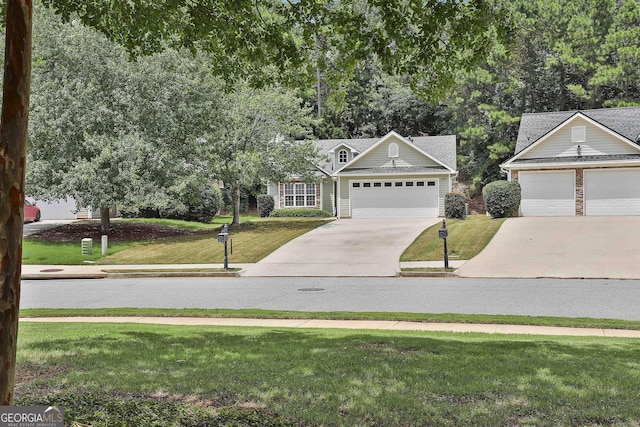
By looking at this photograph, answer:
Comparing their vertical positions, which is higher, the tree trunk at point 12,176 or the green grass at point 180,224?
the tree trunk at point 12,176

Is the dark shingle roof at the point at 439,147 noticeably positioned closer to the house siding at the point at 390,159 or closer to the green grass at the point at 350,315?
the house siding at the point at 390,159

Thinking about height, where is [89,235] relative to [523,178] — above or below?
below

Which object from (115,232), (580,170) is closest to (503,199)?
(580,170)

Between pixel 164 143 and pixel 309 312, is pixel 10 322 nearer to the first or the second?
pixel 309 312

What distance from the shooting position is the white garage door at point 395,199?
123ft

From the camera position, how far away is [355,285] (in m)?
17.3

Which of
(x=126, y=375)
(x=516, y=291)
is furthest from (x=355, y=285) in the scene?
(x=126, y=375)

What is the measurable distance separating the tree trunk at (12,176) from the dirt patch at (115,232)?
87.0 ft

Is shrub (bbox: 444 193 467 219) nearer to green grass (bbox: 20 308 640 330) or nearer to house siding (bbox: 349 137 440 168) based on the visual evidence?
house siding (bbox: 349 137 440 168)

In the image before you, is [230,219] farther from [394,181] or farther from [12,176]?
[12,176]

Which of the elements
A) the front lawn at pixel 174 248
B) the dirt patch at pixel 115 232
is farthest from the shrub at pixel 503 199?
the dirt patch at pixel 115 232

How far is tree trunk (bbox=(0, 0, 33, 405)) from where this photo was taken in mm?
3753

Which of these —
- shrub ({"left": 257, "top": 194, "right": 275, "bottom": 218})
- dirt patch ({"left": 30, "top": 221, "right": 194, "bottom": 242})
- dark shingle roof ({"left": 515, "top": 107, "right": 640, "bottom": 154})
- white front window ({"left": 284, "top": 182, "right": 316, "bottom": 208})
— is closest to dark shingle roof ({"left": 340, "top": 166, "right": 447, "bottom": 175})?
dark shingle roof ({"left": 515, "top": 107, "right": 640, "bottom": 154})

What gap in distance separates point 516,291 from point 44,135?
21643 mm
